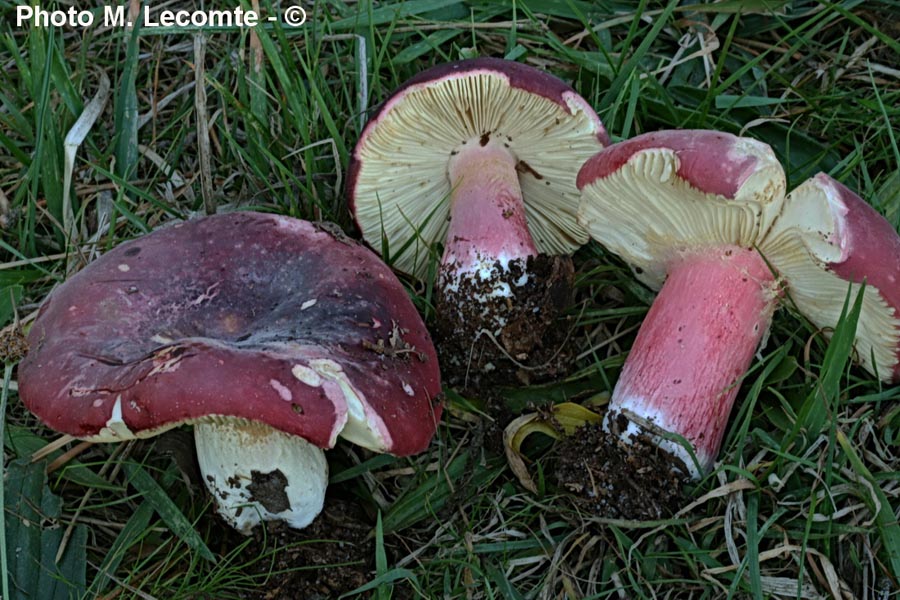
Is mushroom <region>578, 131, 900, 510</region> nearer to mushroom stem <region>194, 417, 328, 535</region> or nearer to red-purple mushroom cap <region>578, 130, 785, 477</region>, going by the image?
red-purple mushroom cap <region>578, 130, 785, 477</region>

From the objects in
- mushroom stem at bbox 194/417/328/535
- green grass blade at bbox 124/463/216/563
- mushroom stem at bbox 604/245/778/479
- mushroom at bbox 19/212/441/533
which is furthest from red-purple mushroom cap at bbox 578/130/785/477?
green grass blade at bbox 124/463/216/563

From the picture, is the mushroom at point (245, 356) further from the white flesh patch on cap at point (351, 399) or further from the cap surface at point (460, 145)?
the cap surface at point (460, 145)

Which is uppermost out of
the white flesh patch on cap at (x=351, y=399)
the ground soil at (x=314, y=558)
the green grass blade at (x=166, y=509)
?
the white flesh patch on cap at (x=351, y=399)

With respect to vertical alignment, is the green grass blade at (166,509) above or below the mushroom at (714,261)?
→ below

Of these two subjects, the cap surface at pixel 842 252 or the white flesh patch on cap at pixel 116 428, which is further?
the cap surface at pixel 842 252

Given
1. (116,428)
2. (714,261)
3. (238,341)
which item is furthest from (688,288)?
(116,428)

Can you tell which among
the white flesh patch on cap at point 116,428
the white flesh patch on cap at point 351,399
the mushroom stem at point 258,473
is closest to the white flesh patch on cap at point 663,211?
the white flesh patch on cap at point 351,399
